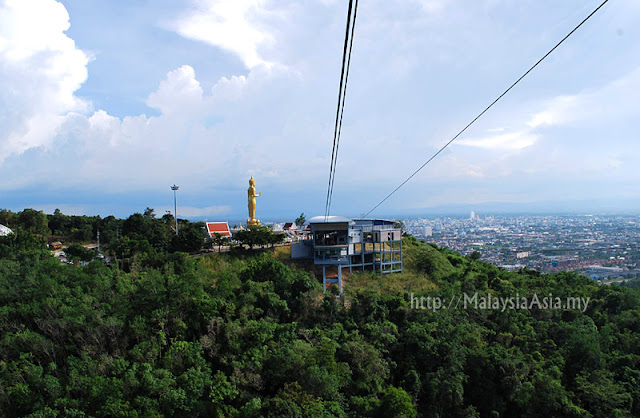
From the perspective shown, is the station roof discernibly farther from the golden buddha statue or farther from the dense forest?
the golden buddha statue

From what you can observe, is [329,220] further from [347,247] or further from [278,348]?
[278,348]

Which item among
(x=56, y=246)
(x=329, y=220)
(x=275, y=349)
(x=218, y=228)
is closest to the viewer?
(x=275, y=349)

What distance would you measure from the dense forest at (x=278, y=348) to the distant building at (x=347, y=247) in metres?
2.63

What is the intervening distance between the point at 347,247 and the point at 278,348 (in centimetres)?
882

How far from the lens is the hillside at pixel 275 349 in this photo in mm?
11883

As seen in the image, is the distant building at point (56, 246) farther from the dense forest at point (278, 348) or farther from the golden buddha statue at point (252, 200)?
the golden buddha statue at point (252, 200)

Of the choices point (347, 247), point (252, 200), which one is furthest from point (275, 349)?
point (252, 200)

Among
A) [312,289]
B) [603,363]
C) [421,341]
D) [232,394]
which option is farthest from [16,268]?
[603,363]

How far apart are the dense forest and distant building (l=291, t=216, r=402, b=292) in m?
2.63

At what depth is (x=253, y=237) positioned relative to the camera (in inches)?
882

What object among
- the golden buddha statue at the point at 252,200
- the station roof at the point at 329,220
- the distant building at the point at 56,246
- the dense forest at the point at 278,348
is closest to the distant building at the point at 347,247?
the station roof at the point at 329,220

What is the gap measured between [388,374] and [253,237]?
1138 centimetres

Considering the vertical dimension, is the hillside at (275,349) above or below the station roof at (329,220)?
below

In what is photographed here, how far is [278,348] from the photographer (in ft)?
45.4
